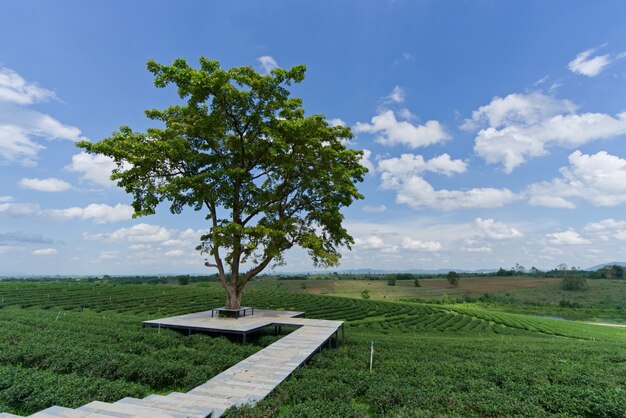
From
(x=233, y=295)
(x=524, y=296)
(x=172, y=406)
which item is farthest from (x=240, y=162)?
(x=524, y=296)

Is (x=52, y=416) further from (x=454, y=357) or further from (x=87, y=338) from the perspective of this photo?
(x=454, y=357)

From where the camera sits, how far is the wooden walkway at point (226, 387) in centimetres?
540

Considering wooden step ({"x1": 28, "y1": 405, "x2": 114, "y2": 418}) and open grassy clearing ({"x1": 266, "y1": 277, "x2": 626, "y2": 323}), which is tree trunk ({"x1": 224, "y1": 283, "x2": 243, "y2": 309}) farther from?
open grassy clearing ({"x1": 266, "y1": 277, "x2": 626, "y2": 323})

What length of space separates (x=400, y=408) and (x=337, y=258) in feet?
42.1

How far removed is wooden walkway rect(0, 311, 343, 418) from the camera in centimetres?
540

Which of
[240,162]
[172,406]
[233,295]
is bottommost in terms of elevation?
[172,406]

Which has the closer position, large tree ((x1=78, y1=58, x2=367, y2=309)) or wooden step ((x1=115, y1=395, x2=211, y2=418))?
wooden step ((x1=115, y1=395, x2=211, y2=418))

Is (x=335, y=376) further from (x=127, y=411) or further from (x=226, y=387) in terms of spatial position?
(x=127, y=411)

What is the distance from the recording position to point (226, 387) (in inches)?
291

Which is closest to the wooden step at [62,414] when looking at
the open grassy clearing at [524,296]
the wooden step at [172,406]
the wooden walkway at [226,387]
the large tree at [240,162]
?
the wooden walkway at [226,387]

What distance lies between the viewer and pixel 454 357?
468 inches

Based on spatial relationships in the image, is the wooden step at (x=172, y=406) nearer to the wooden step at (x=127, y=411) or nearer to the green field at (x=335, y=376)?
the wooden step at (x=127, y=411)

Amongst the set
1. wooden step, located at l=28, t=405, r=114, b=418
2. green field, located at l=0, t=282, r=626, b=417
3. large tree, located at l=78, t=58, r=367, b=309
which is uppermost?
large tree, located at l=78, t=58, r=367, b=309

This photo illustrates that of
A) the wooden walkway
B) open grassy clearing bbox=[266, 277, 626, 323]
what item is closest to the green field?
the wooden walkway
